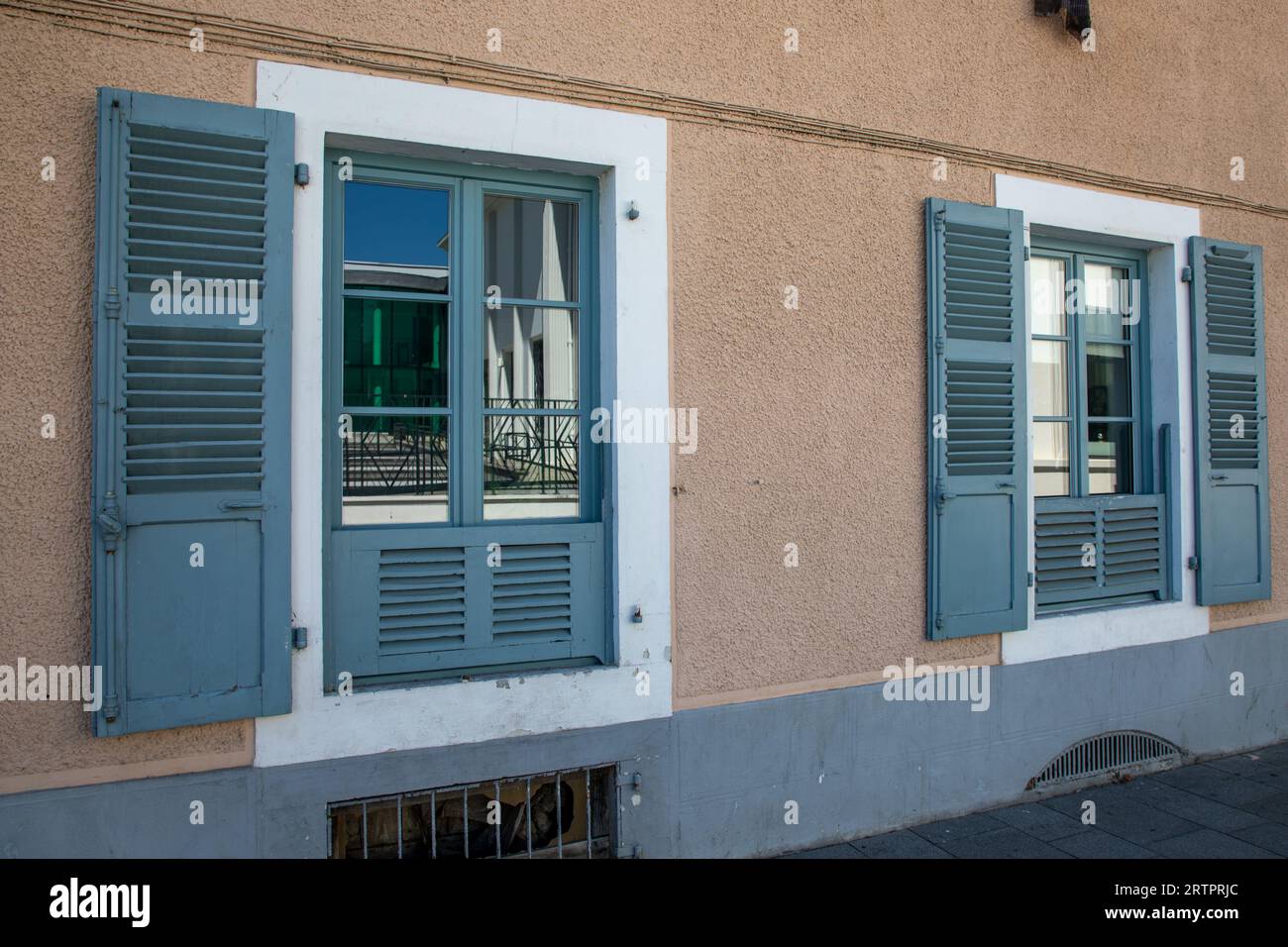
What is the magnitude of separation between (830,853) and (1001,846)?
803 millimetres

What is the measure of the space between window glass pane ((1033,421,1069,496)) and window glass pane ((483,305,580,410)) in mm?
2705

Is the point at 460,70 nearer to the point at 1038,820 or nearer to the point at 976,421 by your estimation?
the point at 976,421

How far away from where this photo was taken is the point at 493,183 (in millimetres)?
3895

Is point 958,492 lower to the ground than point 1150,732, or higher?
higher

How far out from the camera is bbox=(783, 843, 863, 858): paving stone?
13.8ft

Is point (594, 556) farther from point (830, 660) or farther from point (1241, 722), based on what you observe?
point (1241, 722)

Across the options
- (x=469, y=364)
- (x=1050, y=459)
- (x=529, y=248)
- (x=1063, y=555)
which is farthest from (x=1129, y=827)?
(x=529, y=248)

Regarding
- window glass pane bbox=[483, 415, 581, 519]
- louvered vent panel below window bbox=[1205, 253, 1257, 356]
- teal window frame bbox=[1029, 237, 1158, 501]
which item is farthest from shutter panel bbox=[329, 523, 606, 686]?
louvered vent panel below window bbox=[1205, 253, 1257, 356]

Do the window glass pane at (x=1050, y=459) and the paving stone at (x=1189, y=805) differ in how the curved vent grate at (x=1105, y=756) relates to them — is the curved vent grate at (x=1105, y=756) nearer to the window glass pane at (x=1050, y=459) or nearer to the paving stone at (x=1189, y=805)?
the paving stone at (x=1189, y=805)
